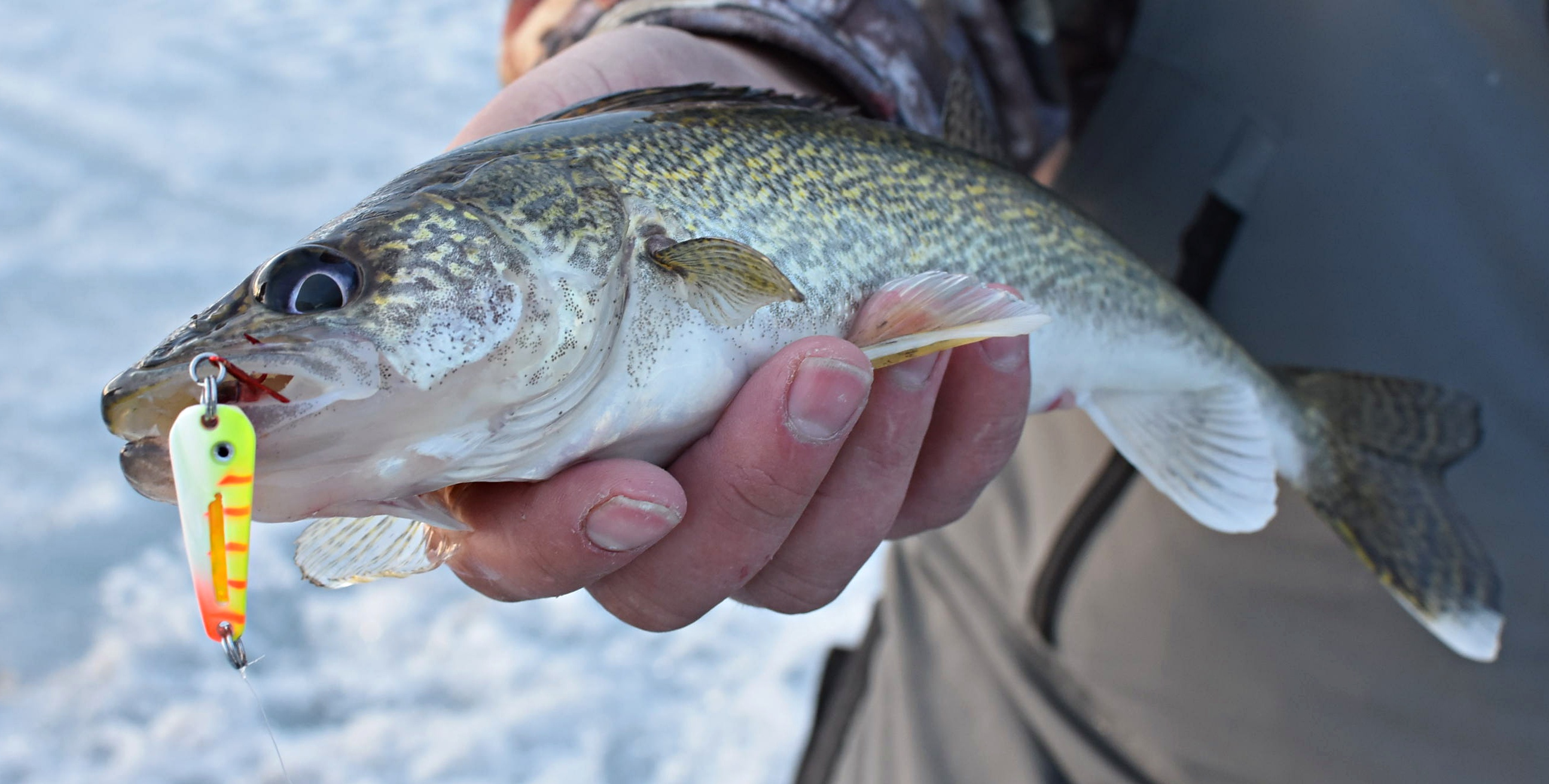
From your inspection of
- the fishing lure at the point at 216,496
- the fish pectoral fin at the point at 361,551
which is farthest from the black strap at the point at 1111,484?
the fishing lure at the point at 216,496

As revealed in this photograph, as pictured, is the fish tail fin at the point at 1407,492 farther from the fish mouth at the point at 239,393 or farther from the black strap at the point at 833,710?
the fish mouth at the point at 239,393

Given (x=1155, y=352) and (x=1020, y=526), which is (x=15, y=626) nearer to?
(x=1020, y=526)

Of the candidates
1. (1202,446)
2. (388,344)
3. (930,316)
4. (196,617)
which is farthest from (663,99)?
(196,617)

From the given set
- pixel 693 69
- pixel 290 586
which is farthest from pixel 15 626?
pixel 693 69

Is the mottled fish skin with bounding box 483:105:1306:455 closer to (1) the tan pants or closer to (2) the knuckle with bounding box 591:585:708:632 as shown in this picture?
(2) the knuckle with bounding box 591:585:708:632

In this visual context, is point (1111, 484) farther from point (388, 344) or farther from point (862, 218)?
point (388, 344)
